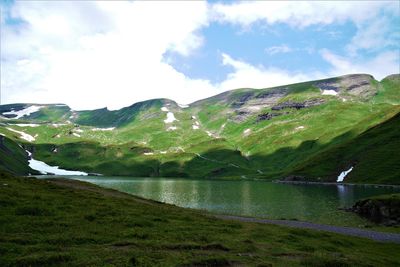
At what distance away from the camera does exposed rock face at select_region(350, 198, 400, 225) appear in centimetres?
8212

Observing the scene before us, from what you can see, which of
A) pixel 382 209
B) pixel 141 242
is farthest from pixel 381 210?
pixel 141 242

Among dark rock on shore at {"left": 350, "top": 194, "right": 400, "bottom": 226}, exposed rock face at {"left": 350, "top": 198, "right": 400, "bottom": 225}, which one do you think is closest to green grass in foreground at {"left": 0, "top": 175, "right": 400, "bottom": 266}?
exposed rock face at {"left": 350, "top": 198, "right": 400, "bottom": 225}

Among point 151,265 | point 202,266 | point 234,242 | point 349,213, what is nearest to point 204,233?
point 234,242

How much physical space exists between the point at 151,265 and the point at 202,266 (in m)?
4.33

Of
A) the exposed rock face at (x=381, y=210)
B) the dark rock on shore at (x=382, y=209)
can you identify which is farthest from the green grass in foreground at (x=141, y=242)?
the dark rock on shore at (x=382, y=209)

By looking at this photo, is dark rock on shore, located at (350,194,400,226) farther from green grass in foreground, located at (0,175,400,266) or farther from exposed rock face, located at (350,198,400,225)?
green grass in foreground, located at (0,175,400,266)

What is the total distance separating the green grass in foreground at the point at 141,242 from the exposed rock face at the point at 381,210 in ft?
125

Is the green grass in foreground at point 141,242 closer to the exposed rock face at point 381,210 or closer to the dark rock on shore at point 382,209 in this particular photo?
the exposed rock face at point 381,210

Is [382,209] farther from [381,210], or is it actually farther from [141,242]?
[141,242]

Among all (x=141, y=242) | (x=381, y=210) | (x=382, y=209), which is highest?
(x=141, y=242)

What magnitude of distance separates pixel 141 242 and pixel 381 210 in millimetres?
77096

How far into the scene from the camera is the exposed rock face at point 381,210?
82.1 meters

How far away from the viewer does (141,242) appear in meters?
32.7

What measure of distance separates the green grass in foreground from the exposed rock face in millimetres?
38223
